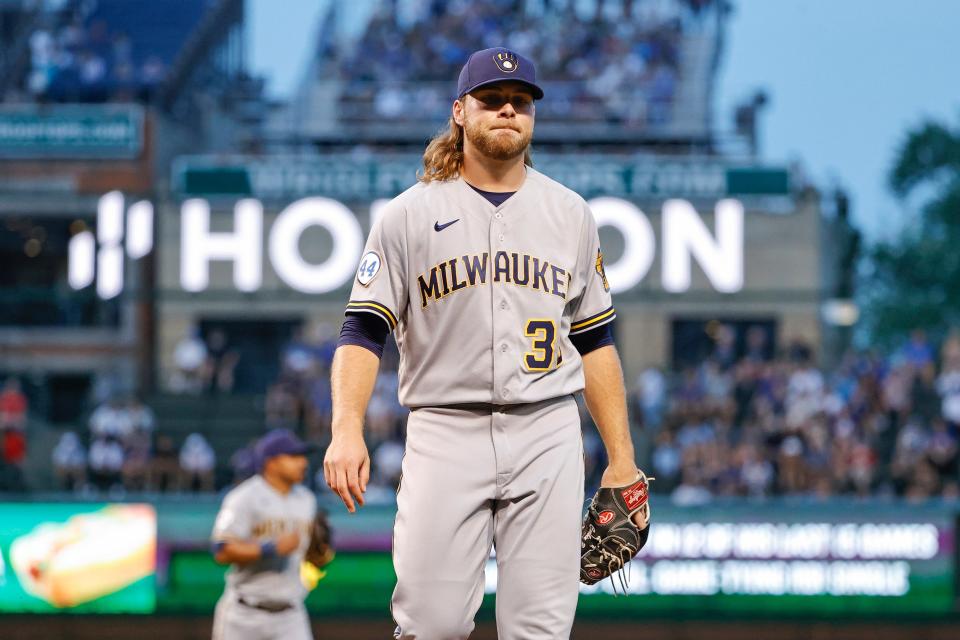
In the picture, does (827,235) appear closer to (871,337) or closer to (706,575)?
(706,575)

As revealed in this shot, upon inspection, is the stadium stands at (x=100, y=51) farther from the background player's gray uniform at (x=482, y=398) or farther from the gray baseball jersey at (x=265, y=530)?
the background player's gray uniform at (x=482, y=398)

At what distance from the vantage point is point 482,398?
13.9 feet

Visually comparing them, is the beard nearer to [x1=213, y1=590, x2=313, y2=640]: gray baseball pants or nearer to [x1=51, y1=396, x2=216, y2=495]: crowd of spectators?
[x1=213, y1=590, x2=313, y2=640]: gray baseball pants

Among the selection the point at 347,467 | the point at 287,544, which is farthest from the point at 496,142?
the point at 287,544

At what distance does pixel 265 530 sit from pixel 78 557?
5132 mm

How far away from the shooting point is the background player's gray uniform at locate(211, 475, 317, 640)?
8312mm

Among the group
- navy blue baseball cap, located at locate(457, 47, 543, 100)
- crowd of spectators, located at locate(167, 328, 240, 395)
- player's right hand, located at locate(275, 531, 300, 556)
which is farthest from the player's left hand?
crowd of spectators, located at locate(167, 328, 240, 395)

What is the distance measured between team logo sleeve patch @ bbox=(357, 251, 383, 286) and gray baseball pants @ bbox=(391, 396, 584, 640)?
424mm

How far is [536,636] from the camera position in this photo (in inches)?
162

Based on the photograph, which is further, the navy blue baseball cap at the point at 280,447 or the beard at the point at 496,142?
the navy blue baseball cap at the point at 280,447

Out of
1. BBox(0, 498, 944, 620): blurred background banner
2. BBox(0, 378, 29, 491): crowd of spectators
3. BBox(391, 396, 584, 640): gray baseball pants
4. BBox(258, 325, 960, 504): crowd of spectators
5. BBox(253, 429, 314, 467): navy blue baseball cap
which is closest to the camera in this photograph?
BBox(391, 396, 584, 640): gray baseball pants

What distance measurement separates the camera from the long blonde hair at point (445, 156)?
4453 millimetres

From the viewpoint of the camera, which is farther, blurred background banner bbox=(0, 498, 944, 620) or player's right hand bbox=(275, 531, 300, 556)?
blurred background banner bbox=(0, 498, 944, 620)

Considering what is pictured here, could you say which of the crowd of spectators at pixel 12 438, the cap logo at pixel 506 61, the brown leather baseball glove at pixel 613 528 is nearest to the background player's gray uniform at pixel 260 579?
A: the brown leather baseball glove at pixel 613 528
